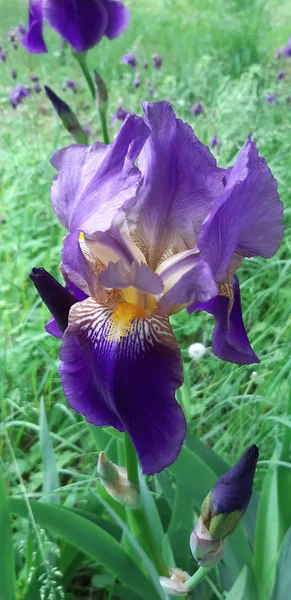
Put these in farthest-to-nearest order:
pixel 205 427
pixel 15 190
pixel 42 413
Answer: pixel 15 190
pixel 205 427
pixel 42 413

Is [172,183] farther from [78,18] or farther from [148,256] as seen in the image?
[78,18]

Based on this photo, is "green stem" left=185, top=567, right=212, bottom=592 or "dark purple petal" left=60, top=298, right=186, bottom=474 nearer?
"dark purple petal" left=60, top=298, right=186, bottom=474

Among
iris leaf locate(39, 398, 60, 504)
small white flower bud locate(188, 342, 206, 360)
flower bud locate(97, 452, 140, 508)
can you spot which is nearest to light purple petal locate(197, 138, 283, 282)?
flower bud locate(97, 452, 140, 508)

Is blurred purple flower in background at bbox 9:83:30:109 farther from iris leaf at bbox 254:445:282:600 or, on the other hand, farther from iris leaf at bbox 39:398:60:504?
iris leaf at bbox 254:445:282:600

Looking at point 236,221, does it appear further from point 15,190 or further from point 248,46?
point 248,46

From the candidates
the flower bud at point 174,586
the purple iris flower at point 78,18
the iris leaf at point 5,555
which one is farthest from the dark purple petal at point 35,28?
the flower bud at point 174,586

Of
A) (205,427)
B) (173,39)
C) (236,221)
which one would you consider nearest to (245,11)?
(173,39)

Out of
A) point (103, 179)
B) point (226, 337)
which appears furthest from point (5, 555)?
point (103, 179)
